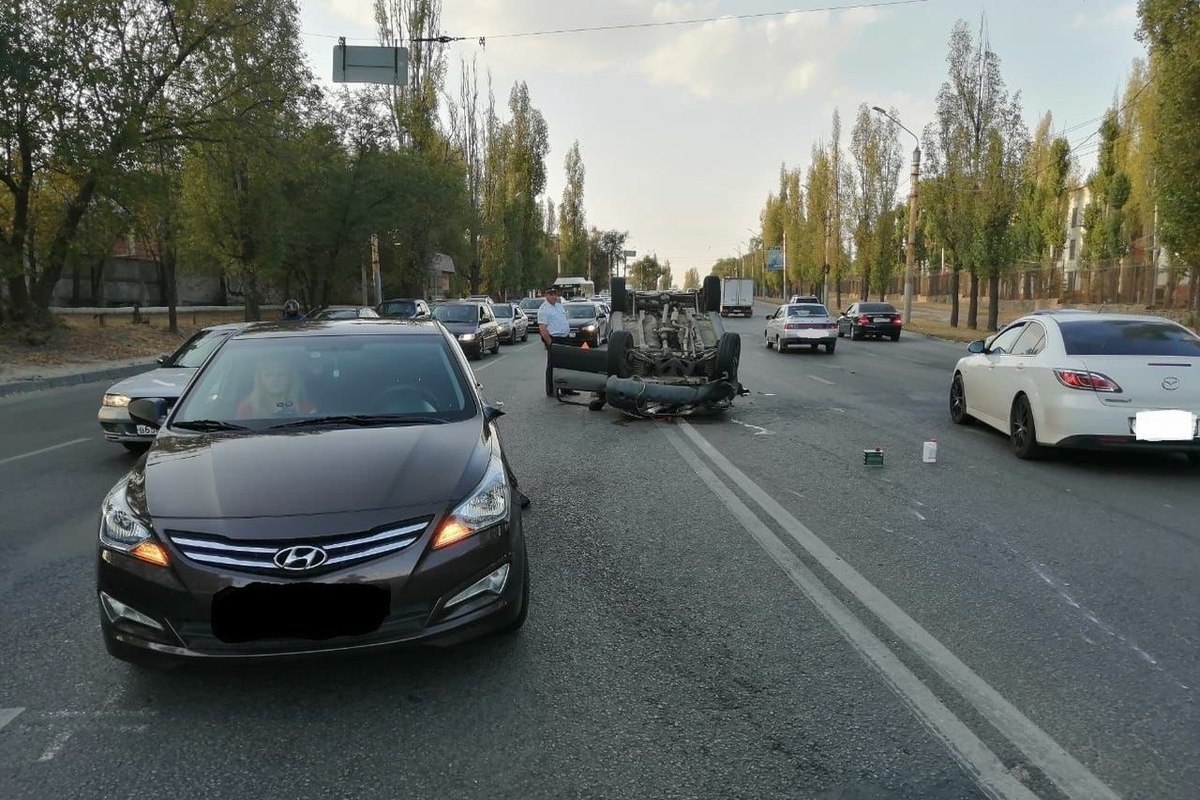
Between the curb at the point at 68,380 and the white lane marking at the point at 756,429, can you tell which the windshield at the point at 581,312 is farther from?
the white lane marking at the point at 756,429

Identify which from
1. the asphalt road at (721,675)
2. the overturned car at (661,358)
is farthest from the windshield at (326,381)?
the overturned car at (661,358)

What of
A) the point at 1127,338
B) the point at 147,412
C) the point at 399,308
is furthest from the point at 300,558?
the point at 399,308

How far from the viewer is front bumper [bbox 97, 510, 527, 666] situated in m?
3.27

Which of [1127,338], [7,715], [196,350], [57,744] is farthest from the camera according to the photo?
[196,350]

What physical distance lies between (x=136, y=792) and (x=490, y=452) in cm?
198

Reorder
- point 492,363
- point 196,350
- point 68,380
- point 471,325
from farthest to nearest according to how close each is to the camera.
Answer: point 471,325, point 492,363, point 68,380, point 196,350

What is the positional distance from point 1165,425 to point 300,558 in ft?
24.4

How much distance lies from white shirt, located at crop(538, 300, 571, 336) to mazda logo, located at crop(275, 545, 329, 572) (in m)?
10.6

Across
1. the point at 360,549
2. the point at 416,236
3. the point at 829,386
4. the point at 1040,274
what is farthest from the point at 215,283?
the point at 360,549

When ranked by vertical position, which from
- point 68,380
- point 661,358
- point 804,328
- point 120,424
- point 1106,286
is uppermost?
point 1106,286

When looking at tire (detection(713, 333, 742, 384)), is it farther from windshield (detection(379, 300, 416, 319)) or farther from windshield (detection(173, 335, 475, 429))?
windshield (detection(379, 300, 416, 319))

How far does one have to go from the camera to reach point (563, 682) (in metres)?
3.67

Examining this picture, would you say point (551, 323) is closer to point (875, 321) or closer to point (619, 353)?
point (619, 353)

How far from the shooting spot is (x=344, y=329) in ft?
18.1
